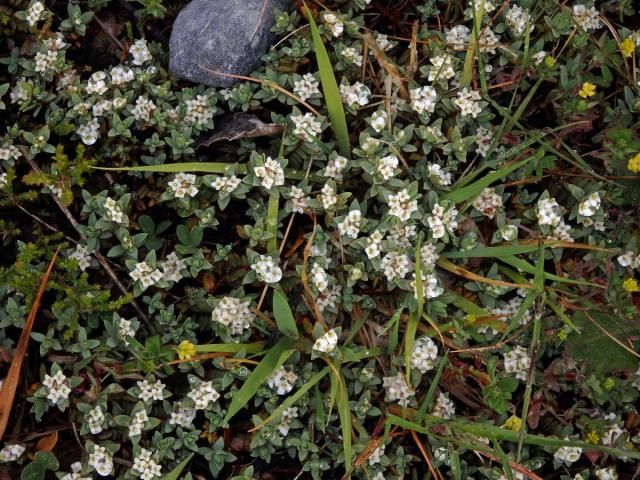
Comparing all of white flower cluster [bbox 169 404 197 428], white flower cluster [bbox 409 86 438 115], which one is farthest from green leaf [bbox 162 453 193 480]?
white flower cluster [bbox 409 86 438 115]

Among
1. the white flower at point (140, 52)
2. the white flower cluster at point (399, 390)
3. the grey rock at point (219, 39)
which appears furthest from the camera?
the white flower at point (140, 52)

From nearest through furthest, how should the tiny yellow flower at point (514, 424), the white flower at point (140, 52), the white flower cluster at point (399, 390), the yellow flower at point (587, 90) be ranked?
the tiny yellow flower at point (514, 424)
the white flower cluster at point (399, 390)
the yellow flower at point (587, 90)
the white flower at point (140, 52)

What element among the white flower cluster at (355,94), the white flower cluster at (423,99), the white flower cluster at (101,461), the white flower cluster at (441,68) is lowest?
the white flower cluster at (101,461)

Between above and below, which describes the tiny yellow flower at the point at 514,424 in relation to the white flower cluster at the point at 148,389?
below

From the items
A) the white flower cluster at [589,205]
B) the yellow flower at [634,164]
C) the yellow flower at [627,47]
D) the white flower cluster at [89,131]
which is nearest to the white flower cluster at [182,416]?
the white flower cluster at [89,131]

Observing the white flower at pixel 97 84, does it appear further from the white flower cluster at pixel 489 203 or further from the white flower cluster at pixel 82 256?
the white flower cluster at pixel 489 203

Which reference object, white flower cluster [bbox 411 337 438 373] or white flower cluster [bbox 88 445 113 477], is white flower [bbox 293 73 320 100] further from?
white flower cluster [bbox 88 445 113 477]

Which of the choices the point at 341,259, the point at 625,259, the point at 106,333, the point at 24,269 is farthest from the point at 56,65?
the point at 625,259

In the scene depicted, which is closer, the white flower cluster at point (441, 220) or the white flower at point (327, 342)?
the white flower at point (327, 342)
